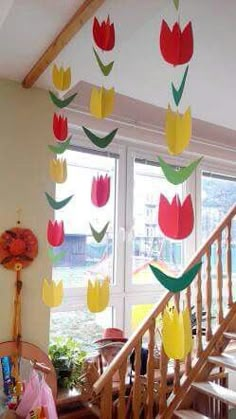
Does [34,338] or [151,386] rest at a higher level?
[34,338]

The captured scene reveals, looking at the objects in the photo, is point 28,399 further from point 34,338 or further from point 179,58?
point 179,58

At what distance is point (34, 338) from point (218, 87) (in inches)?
83.3

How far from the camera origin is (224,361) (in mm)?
2516

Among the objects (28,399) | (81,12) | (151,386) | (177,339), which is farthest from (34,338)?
(81,12)

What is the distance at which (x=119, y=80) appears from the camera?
232cm

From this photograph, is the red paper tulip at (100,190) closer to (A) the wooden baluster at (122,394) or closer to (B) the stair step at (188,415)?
(A) the wooden baluster at (122,394)

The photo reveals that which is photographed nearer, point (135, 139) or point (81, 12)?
point (81, 12)

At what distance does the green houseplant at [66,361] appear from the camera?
2271 millimetres

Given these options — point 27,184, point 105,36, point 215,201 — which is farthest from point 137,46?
point 215,201

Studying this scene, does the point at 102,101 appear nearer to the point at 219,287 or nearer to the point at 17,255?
the point at 17,255

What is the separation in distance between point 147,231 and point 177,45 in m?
2.43

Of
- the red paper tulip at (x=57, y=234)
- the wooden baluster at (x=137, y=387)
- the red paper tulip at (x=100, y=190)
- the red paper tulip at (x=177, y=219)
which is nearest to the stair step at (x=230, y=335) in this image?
the wooden baluster at (x=137, y=387)

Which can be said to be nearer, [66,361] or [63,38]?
[63,38]

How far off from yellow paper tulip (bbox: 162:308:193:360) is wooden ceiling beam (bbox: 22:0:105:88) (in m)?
1.21
